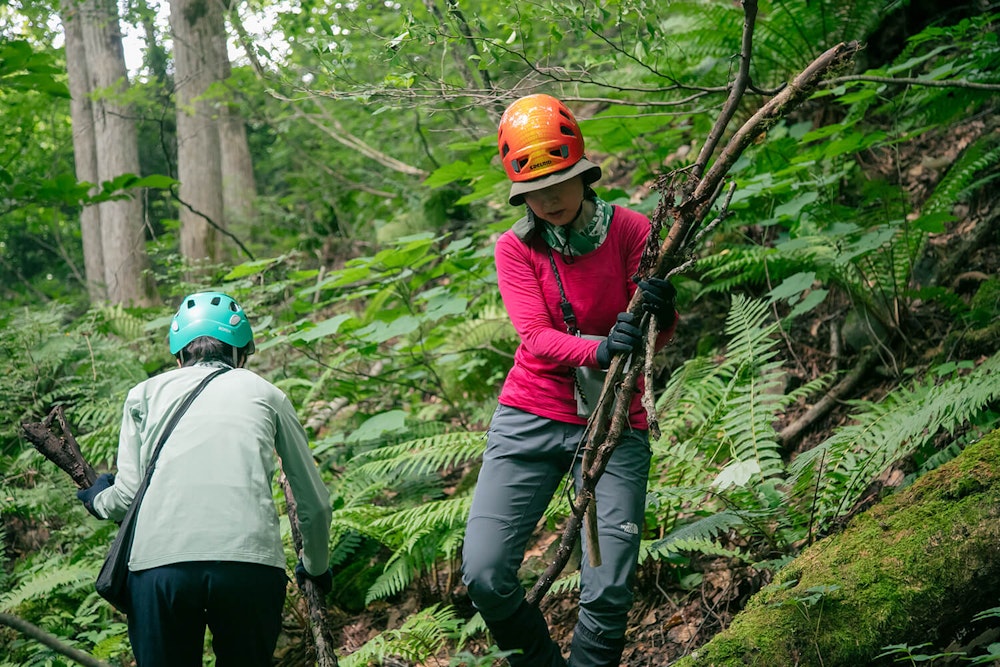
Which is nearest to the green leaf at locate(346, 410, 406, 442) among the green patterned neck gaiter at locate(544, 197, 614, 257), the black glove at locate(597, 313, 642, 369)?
the green patterned neck gaiter at locate(544, 197, 614, 257)

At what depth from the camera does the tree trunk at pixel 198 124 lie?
10.3m

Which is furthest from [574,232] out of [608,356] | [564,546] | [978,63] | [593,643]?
[978,63]

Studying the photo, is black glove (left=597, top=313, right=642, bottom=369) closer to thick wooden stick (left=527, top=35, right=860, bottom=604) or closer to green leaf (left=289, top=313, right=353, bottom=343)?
thick wooden stick (left=527, top=35, right=860, bottom=604)

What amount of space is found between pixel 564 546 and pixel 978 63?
4040mm

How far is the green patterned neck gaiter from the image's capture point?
3.28m

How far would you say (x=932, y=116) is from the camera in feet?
17.9

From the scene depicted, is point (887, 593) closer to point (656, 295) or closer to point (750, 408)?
point (656, 295)

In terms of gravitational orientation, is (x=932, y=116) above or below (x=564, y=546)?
above

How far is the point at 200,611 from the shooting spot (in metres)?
3.06

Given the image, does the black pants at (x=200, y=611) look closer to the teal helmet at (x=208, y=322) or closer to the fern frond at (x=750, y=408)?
the teal helmet at (x=208, y=322)

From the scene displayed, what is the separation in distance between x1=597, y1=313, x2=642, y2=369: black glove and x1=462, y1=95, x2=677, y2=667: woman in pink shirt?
0.23 ft

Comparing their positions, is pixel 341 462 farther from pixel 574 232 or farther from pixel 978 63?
pixel 978 63

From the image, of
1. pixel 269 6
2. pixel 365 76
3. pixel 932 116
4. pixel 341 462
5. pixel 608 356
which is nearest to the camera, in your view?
pixel 608 356

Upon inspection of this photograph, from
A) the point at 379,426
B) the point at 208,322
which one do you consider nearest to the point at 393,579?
the point at 379,426
